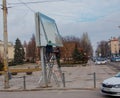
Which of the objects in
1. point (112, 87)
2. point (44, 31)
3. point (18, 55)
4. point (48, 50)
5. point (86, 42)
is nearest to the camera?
point (112, 87)

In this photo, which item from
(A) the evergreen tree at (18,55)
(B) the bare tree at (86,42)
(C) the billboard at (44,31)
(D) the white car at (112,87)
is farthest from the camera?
(B) the bare tree at (86,42)

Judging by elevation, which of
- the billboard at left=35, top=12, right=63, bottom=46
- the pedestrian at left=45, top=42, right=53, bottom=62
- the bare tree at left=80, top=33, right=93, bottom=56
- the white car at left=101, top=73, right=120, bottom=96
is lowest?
the white car at left=101, top=73, right=120, bottom=96

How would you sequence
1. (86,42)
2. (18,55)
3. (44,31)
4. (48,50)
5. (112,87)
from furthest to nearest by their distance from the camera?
(86,42)
(18,55)
(48,50)
(44,31)
(112,87)

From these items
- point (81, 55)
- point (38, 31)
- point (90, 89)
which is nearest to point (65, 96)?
point (90, 89)

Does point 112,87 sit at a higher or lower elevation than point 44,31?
lower

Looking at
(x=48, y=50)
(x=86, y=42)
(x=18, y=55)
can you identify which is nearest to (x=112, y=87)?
(x=48, y=50)

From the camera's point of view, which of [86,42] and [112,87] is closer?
[112,87]

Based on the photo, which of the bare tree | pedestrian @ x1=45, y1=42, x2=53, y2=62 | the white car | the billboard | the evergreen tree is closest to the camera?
the white car

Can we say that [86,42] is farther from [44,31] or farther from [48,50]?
[44,31]

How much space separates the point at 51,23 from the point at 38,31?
2758mm

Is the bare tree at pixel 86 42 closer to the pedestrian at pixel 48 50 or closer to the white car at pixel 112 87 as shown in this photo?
the pedestrian at pixel 48 50

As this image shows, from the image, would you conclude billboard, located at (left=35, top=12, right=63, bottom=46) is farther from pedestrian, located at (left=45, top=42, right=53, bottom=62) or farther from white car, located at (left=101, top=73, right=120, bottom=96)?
white car, located at (left=101, top=73, right=120, bottom=96)

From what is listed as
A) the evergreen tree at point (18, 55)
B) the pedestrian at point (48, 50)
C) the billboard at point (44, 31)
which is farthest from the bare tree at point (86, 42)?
the pedestrian at point (48, 50)

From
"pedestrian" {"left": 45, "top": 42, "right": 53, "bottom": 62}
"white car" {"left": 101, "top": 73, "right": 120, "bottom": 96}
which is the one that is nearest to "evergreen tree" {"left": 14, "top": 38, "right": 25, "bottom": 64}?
"pedestrian" {"left": 45, "top": 42, "right": 53, "bottom": 62}
